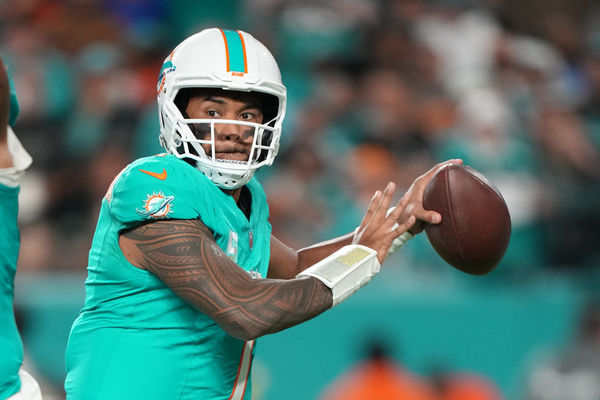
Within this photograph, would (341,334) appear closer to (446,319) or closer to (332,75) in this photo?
(446,319)

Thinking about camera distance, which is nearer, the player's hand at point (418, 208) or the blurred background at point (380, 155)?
the player's hand at point (418, 208)

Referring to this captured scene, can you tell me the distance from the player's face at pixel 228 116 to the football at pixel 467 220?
0.66m

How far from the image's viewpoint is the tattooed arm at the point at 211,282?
255cm

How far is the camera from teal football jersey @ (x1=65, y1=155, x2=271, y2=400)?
2662 mm

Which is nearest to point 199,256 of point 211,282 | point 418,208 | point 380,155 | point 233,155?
point 211,282

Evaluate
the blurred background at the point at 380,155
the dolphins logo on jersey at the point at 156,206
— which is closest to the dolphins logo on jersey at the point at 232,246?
the dolphins logo on jersey at the point at 156,206

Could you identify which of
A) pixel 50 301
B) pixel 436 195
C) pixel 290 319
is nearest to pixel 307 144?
pixel 50 301

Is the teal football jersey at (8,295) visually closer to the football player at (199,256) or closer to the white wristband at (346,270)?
the football player at (199,256)

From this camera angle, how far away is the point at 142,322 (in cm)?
271

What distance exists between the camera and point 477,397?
19.7 ft

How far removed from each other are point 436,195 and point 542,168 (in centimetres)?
388

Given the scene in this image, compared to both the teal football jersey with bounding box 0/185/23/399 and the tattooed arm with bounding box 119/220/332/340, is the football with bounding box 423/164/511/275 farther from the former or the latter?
the teal football jersey with bounding box 0/185/23/399

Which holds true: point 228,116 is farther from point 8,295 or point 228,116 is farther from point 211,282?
point 8,295

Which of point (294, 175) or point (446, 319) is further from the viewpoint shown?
point (294, 175)
